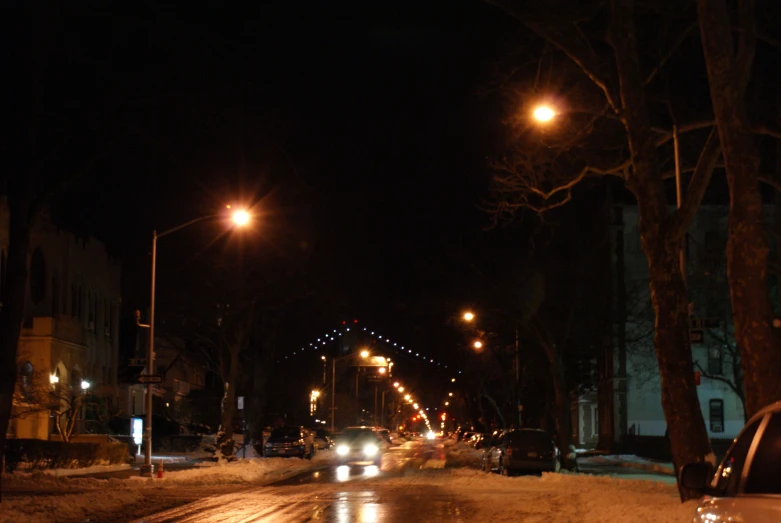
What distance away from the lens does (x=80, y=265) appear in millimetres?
46000

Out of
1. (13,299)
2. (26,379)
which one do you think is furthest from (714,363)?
(13,299)

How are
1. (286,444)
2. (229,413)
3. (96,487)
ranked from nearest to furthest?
(96,487) < (229,413) < (286,444)

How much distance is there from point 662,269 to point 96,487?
53.9 feet

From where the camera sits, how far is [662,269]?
15.7m

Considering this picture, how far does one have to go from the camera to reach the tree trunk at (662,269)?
50.3ft

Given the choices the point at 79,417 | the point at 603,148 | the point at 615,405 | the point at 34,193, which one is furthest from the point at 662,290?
the point at 615,405

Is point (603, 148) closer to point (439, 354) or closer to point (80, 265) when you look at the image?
point (80, 265)

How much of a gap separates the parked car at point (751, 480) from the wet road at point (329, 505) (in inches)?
480

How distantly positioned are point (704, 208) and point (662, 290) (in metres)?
34.9

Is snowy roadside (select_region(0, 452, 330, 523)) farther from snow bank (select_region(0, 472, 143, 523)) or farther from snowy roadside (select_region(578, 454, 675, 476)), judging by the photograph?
snowy roadside (select_region(578, 454, 675, 476))

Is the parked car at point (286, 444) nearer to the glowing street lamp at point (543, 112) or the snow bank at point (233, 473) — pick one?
the snow bank at point (233, 473)

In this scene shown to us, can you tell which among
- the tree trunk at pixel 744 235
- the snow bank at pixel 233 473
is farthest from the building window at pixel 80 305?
the tree trunk at pixel 744 235

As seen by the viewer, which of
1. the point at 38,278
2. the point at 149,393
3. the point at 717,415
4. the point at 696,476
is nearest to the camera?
the point at 696,476

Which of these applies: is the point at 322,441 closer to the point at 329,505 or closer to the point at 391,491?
the point at 391,491
